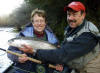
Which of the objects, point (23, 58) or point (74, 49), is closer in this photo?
point (74, 49)

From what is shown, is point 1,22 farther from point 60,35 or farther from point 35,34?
point 35,34

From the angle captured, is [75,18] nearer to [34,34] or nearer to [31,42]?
[31,42]

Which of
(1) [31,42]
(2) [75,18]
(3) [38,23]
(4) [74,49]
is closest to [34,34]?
(3) [38,23]

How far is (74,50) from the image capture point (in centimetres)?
256

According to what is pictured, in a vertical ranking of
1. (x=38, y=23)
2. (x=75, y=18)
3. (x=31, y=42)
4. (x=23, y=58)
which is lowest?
(x=23, y=58)

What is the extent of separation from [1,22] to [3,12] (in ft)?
6.26

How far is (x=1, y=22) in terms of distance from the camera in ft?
96.5

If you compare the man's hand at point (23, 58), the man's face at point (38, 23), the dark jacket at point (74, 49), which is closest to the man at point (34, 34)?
the man's face at point (38, 23)

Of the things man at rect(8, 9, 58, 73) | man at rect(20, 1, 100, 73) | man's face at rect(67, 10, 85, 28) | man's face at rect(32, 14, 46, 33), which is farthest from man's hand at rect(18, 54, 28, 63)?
man's face at rect(67, 10, 85, 28)

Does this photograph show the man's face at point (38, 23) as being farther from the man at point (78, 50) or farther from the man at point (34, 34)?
the man at point (78, 50)

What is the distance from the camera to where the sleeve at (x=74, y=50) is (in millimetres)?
2549

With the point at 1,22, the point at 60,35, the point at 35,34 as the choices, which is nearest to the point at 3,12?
the point at 1,22

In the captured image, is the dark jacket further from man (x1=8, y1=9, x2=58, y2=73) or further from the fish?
man (x1=8, y1=9, x2=58, y2=73)

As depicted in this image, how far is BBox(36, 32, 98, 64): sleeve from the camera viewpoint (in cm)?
255
